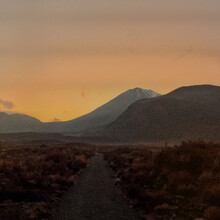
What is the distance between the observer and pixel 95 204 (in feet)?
38.0

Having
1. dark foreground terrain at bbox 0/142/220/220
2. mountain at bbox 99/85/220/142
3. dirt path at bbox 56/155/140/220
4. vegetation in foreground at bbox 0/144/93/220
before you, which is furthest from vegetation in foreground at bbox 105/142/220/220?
mountain at bbox 99/85/220/142

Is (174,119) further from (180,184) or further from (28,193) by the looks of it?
(28,193)

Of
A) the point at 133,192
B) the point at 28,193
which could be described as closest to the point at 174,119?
the point at 133,192

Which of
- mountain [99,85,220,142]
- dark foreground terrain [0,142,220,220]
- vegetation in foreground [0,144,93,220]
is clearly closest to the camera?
vegetation in foreground [0,144,93,220]

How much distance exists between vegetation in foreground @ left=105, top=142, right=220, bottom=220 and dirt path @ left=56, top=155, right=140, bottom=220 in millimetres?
631

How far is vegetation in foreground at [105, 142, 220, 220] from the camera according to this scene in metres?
9.97

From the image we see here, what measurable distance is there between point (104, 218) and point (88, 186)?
6.26 metres

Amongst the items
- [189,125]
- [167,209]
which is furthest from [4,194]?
[189,125]

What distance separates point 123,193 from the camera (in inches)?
537

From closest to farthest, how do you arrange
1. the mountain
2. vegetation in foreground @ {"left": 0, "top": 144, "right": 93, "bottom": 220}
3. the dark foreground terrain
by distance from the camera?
vegetation in foreground @ {"left": 0, "top": 144, "right": 93, "bottom": 220}
the dark foreground terrain
the mountain

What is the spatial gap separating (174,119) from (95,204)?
4586 inches

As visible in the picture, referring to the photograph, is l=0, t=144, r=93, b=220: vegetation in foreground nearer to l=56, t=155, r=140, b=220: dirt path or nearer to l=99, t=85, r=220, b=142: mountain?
l=56, t=155, r=140, b=220: dirt path

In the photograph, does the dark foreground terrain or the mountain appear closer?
the dark foreground terrain

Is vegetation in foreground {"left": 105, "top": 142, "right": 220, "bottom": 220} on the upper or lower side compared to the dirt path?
upper
